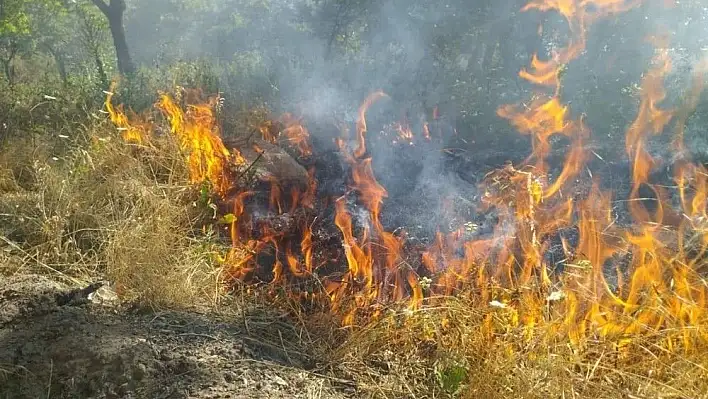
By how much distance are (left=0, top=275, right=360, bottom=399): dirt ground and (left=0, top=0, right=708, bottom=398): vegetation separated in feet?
0.67

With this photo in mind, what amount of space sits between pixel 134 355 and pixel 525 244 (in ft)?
7.28

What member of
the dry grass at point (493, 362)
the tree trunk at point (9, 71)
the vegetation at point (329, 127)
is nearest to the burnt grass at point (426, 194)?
the vegetation at point (329, 127)

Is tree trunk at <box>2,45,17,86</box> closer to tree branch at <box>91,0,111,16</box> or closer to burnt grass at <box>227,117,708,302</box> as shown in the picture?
tree branch at <box>91,0,111,16</box>

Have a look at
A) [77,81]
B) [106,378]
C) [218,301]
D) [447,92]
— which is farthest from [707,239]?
[77,81]

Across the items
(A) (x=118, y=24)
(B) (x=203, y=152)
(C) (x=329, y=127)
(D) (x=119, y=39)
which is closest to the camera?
(B) (x=203, y=152)

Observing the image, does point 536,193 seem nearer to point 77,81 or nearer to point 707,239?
point 707,239

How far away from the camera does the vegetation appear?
2.20 metres

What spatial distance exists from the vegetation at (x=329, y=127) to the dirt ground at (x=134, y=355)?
0.67ft

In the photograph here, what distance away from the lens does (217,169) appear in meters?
4.33

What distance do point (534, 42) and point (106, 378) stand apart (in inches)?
275

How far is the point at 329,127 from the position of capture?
6.10 meters

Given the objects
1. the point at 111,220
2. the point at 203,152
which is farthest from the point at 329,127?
the point at 111,220

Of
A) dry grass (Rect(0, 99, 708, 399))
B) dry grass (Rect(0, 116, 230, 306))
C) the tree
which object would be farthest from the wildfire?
the tree

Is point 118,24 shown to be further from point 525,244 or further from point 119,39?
point 525,244
